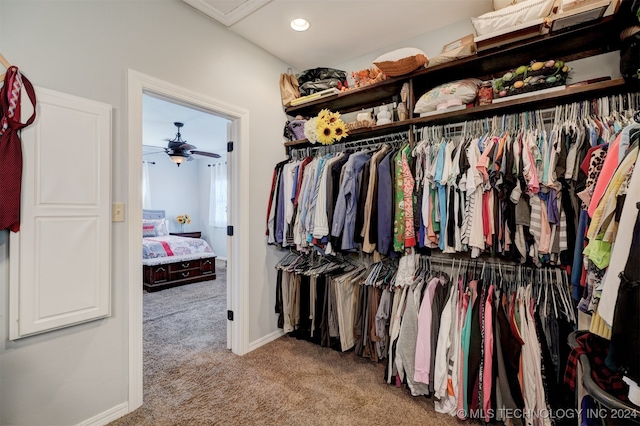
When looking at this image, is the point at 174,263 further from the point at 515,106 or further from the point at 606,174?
the point at 606,174

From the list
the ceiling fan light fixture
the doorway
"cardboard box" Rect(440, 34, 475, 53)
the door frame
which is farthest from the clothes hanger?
the ceiling fan light fixture

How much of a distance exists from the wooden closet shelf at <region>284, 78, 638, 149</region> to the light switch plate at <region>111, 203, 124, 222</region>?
177 centimetres

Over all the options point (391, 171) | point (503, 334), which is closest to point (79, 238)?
point (391, 171)

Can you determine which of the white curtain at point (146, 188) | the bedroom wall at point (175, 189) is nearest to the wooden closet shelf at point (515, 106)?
the white curtain at point (146, 188)

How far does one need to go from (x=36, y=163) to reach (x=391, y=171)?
203 cm

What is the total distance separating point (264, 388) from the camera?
6.63ft

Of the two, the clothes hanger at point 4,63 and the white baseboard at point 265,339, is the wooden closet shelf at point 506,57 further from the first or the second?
the white baseboard at point 265,339

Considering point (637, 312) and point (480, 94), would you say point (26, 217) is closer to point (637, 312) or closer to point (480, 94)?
point (637, 312)

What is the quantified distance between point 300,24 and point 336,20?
11.4 inches

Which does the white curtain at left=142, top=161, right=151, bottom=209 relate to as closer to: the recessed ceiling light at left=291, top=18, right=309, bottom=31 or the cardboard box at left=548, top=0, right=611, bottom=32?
the recessed ceiling light at left=291, top=18, right=309, bottom=31

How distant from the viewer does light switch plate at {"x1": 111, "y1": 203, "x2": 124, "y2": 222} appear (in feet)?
5.66

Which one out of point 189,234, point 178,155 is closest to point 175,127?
point 178,155

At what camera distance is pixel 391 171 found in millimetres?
2076

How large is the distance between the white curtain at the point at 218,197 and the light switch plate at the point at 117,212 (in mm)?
5730
